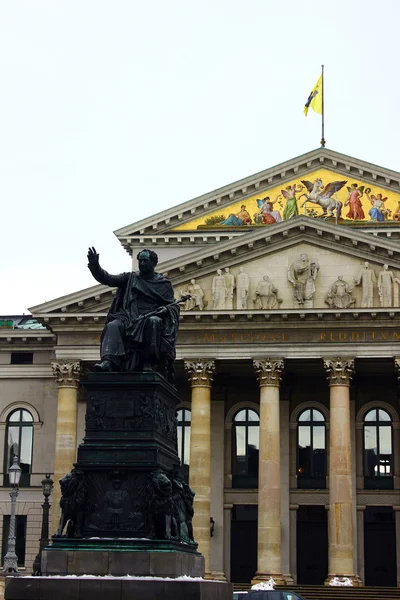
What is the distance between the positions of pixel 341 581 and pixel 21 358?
2091 cm

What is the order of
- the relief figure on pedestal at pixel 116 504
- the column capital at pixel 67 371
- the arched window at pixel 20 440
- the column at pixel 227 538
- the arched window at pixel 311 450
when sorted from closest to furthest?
the relief figure on pedestal at pixel 116 504
the column capital at pixel 67 371
the column at pixel 227 538
the arched window at pixel 311 450
the arched window at pixel 20 440

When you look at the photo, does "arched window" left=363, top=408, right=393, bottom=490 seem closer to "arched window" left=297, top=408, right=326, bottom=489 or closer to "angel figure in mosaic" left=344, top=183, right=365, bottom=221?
"arched window" left=297, top=408, right=326, bottom=489

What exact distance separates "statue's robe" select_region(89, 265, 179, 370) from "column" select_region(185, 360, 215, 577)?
3631 centimetres

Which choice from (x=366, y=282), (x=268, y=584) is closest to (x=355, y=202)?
(x=366, y=282)

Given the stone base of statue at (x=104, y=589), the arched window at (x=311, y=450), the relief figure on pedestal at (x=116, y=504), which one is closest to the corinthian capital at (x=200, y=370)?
the arched window at (x=311, y=450)

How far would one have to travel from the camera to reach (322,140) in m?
68.8

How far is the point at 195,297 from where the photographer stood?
181ft

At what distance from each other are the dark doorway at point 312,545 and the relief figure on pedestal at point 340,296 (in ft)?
36.6

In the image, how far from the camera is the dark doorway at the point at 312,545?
2280 inches

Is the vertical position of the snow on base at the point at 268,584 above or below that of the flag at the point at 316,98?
below

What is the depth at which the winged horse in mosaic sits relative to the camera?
6512 centimetres

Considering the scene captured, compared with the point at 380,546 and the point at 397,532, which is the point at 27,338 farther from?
the point at 397,532

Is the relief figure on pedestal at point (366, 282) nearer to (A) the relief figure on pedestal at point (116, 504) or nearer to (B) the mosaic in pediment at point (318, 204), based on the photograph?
(B) the mosaic in pediment at point (318, 204)

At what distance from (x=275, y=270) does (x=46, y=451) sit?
15757 mm
